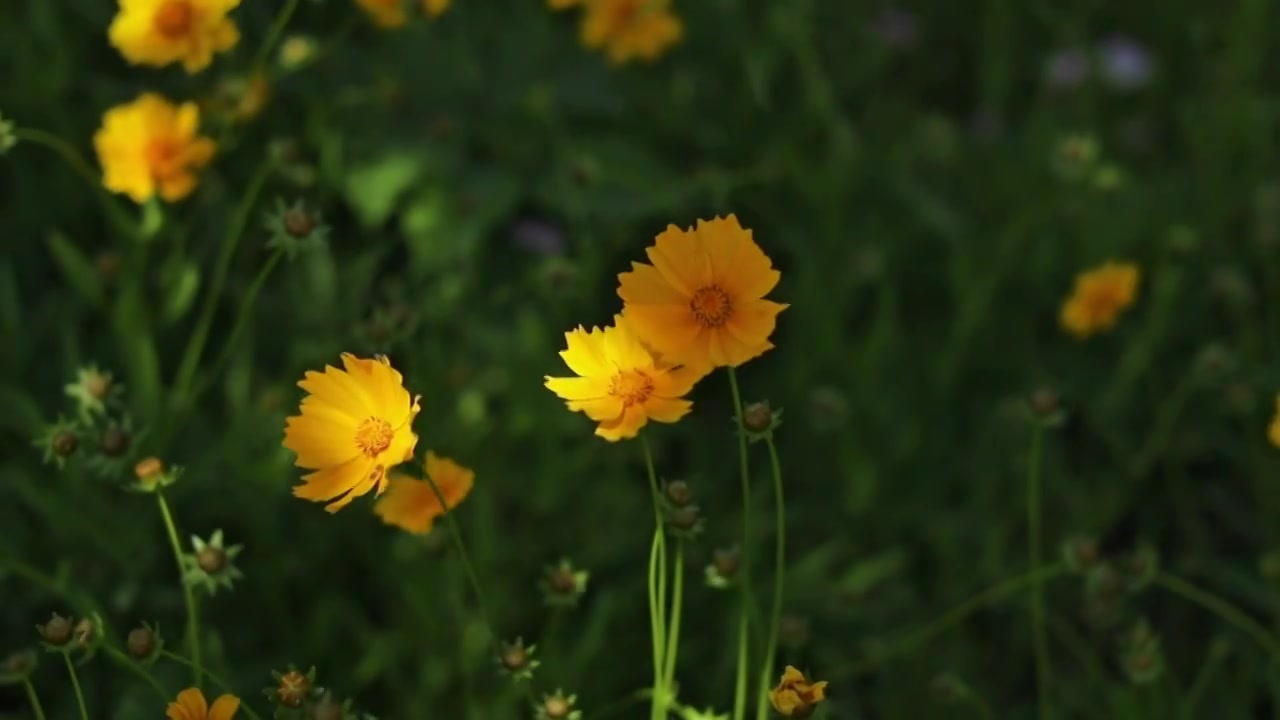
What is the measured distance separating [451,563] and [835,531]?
0.49m

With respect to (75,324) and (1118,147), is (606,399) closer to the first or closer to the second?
(75,324)

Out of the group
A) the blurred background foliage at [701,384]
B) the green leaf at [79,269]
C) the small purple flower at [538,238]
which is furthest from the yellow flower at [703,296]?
the small purple flower at [538,238]

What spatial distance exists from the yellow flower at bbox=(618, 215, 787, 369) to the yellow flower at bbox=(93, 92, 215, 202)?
0.62m

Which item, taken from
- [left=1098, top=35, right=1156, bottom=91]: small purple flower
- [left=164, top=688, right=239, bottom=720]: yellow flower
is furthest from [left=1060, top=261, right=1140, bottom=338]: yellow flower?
[left=164, top=688, right=239, bottom=720]: yellow flower

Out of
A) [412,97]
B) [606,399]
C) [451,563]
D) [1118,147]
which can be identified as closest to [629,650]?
[451,563]

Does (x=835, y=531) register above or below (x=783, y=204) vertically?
below

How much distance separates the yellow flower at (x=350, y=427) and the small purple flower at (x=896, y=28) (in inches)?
59.7

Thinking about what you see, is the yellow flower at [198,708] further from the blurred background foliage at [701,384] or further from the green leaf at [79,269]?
the green leaf at [79,269]

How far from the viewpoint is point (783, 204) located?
1.96 meters

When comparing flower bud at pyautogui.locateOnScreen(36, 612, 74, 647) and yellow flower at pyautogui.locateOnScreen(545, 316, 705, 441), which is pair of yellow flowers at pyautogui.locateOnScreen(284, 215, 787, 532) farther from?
flower bud at pyautogui.locateOnScreen(36, 612, 74, 647)

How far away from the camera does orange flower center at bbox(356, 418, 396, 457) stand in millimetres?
875

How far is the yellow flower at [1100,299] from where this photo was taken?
157cm

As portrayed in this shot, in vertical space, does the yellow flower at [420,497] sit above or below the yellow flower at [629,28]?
below

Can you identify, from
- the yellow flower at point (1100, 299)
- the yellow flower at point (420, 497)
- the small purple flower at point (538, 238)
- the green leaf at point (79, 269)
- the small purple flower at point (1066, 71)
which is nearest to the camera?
the yellow flower at point (420, 497)
